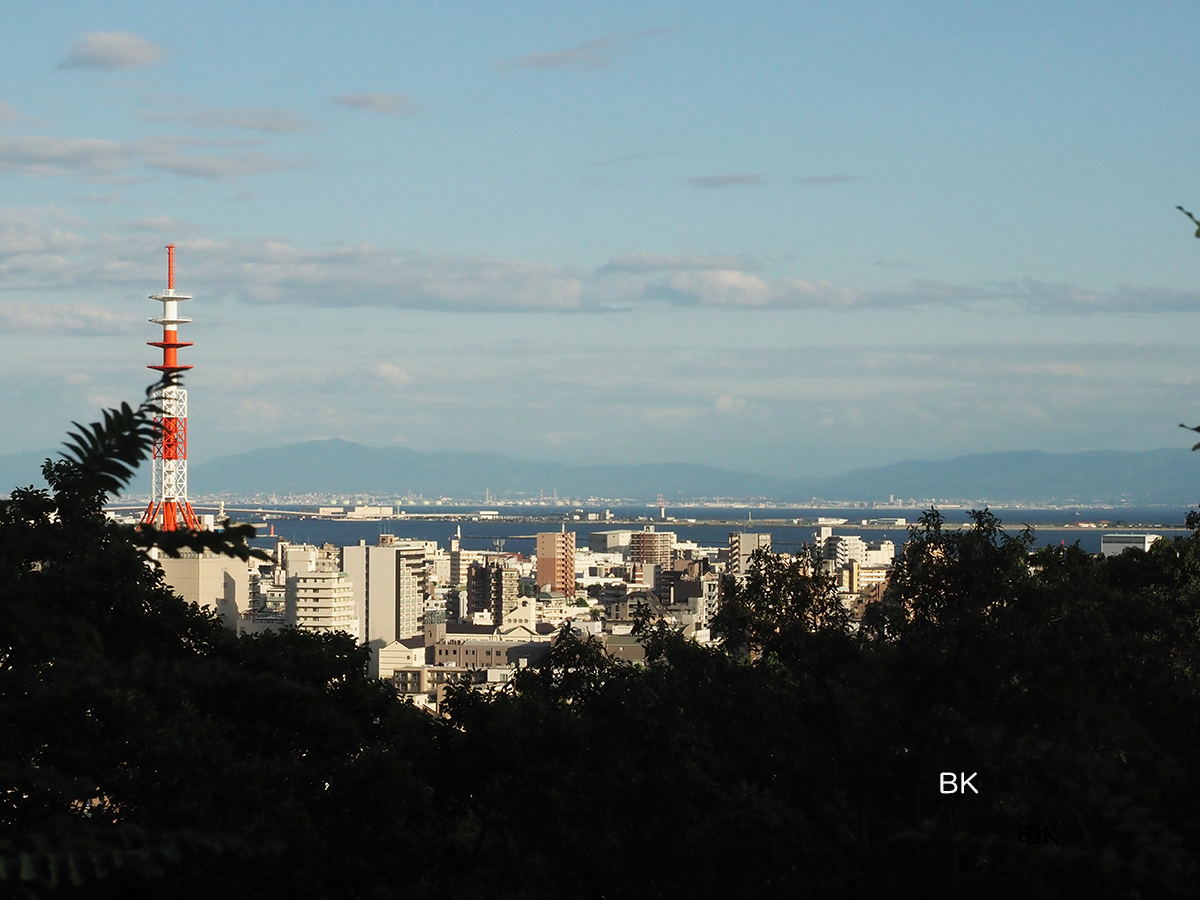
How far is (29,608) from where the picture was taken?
2.47 m

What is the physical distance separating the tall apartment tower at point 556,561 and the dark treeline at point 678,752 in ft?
285

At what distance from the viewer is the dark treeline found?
620 cm

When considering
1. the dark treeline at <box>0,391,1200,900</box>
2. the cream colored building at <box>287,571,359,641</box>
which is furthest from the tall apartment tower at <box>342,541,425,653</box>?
the dark treeline at <box>0,391,1200,900</box>

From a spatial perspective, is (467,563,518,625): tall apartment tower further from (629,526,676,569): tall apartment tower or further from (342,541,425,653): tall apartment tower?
(629,526,676,569): tall apartment tower

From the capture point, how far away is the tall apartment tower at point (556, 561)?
9625cm

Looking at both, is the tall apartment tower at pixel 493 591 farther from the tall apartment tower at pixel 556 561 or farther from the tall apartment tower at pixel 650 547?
the tall apartment tower at pixel 650 547

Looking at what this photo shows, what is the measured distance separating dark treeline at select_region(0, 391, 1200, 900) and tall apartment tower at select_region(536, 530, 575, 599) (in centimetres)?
8677

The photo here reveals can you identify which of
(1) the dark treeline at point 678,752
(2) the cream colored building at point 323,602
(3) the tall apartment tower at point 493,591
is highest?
(1) the dark treeline at point 678,752

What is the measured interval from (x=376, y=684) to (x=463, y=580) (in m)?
88.1

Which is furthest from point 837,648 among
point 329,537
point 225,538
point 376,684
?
point 329,537

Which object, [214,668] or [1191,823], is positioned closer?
[214,668]

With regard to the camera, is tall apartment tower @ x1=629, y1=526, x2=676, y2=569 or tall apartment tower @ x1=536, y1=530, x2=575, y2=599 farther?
tall apartment tower @ x1=629, y1=526, x2=676, y2=569

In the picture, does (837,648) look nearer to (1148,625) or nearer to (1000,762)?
(1000,762)

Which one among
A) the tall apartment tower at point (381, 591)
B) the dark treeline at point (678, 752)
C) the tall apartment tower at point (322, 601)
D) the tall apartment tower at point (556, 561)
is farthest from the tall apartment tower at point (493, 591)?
the dark treeline at point (678, 752)
